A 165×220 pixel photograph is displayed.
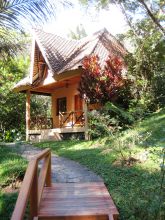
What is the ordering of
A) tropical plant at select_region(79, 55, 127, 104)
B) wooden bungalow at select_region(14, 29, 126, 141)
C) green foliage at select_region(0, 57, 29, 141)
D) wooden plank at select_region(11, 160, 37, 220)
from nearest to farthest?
wooden plank at select_region(11, 160, 37, 220), tropical plant at select_region(79, 55, 127, 104), wooden bungalow at select_region(14, 29, 126, 141), green foliage at select_region(0, 57, 29, 141)

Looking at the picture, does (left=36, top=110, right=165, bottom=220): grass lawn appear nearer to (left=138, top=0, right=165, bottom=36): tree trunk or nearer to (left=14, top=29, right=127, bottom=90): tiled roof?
(left=14, top=29, right=127, bottom=90): tiled roof

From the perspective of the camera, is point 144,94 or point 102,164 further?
point 144,94

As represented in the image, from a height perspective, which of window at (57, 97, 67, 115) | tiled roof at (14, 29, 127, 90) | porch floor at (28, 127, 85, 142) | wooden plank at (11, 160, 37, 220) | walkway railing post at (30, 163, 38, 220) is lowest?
walkway railing post at (30, 163, 38, 220)

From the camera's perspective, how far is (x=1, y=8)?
6.25 meters

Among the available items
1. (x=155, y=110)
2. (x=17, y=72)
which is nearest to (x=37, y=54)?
(x=17, y=72)

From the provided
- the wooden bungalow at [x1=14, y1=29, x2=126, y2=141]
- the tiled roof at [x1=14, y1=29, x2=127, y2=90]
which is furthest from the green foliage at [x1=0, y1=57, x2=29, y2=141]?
the tiled roof at [x1=14, y1=29, x2=127, y2=90]

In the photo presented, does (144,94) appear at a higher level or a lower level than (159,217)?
higher

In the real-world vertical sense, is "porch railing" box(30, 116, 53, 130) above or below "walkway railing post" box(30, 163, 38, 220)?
above

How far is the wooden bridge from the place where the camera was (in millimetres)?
5086

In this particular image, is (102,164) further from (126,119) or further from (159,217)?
(126,119)

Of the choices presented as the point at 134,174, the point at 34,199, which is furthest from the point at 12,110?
the point at 34,199

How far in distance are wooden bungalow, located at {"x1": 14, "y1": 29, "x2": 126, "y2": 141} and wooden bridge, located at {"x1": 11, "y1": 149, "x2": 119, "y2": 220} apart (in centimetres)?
1082

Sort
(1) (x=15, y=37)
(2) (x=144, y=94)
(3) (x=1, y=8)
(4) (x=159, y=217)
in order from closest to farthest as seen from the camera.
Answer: (4) (x=159, y=217) < (3) (x=1, y=8) < (1) (x=15, y=37) < (2) (x=144, y=94)

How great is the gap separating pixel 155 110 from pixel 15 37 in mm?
11545
